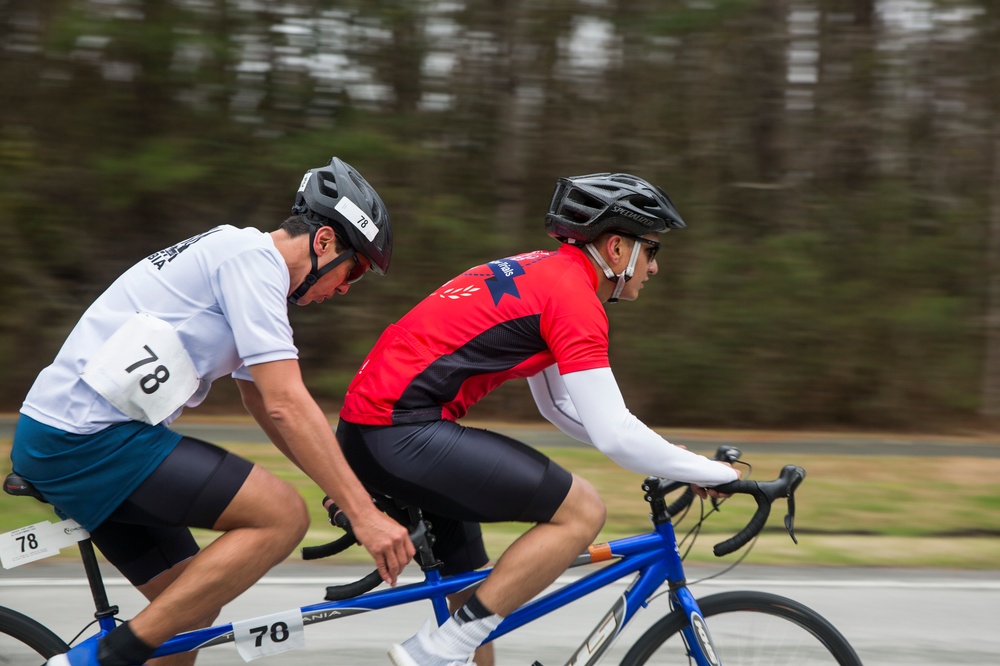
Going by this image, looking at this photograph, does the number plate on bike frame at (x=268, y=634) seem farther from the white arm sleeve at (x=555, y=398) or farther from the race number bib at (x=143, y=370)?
the white arm sleeve at (x=555, y=398)

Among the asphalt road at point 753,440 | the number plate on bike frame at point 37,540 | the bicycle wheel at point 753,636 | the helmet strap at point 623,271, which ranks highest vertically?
the helmet strap at point 623,271

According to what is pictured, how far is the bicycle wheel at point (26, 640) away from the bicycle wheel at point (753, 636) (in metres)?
1.60

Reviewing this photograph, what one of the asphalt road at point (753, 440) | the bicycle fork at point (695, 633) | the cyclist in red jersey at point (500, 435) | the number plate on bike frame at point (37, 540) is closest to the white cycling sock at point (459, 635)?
the cyclist in red jersey at point (500, 435)

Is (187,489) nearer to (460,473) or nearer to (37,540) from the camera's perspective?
(37,540)

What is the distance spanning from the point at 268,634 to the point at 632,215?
5.17 ft

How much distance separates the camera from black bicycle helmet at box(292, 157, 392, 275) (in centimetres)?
291

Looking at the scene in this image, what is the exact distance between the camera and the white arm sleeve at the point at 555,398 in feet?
11.3

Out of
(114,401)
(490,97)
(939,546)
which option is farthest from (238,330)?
(490,97)

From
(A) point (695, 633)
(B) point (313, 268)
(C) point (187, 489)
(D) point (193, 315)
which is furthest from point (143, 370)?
(A) point (695, 633)

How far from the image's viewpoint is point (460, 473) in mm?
2900

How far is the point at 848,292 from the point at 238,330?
28.2 feet

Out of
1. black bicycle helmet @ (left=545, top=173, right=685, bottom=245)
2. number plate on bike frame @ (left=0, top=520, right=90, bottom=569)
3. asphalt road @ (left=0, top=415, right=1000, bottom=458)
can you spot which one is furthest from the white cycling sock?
asphalt road @ (left=0, top=415, right=1000, bottom=458)

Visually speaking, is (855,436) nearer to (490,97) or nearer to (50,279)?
(490,97)

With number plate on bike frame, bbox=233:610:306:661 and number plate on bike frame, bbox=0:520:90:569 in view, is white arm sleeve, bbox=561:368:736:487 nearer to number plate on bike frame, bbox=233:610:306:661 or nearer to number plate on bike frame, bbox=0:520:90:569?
number plate on bike frame, bbox=233:610:306:661
